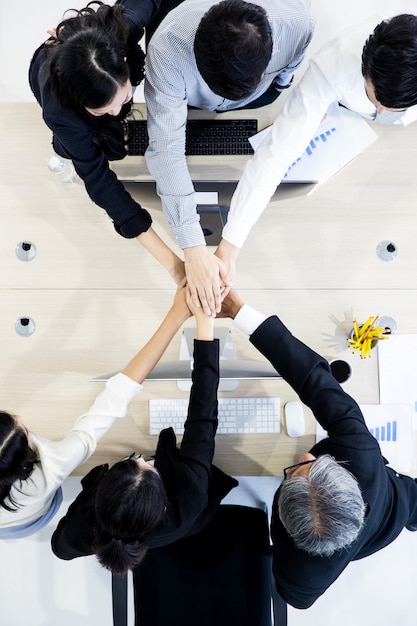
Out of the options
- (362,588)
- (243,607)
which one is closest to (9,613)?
(243,607)

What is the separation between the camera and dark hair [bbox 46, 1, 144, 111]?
1221 mm

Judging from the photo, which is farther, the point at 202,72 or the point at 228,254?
the point at 228,254

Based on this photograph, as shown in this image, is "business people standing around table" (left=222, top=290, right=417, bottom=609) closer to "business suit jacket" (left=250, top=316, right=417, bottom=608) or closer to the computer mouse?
"business suit jacket" (left=250, top=316, right=417, bottom=608)

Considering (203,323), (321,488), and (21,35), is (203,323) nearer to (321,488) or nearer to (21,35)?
(321,488)

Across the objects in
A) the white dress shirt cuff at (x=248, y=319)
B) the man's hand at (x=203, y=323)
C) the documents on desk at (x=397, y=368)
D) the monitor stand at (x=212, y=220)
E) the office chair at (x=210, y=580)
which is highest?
the monitor stand at (x=212, y=220)

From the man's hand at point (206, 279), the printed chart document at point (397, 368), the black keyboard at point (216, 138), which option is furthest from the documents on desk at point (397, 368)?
the black keyboard at point (216, 138)

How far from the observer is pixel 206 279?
1.62 metres

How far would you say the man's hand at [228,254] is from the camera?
166 cm

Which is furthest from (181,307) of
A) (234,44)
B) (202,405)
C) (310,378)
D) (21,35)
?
(21,35)

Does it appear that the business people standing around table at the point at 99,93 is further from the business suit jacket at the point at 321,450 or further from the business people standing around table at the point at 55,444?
the business suit jacket at the point at 321,450

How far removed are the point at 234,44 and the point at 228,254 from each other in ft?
2.13

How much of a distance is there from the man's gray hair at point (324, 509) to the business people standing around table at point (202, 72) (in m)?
0.59

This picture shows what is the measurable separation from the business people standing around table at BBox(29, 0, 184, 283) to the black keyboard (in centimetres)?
24

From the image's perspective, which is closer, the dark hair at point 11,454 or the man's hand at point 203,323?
the dark hair at point 11,454
